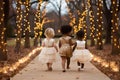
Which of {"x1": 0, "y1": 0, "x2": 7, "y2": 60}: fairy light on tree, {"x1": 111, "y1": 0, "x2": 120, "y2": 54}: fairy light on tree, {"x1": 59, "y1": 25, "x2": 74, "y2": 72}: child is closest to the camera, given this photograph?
{"x1": 59, "y1": 25, "x2": 74, "y2": 72}: child

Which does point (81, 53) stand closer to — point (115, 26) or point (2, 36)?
point (2, 36)

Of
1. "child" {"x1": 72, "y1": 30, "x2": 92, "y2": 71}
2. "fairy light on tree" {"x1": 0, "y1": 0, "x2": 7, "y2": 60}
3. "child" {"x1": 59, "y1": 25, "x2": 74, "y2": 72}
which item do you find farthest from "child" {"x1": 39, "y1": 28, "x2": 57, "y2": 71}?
"fairy light on tree" {"x1": 0, "y1": 0, "x2": 7, "y2": 60}

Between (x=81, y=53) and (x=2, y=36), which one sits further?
(x=2, y=36)

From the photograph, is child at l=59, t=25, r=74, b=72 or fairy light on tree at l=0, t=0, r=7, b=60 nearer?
child at l=59, t=25, r=74, b=72

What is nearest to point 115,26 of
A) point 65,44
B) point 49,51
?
point 65,44


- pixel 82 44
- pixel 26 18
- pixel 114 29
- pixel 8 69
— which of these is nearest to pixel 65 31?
pixel 82 44

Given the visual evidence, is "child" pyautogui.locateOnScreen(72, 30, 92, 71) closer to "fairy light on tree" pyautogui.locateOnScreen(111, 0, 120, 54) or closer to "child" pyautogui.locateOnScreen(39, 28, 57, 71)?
"child" pyautogui.locateOnScreen(39, 28, 57, 71)

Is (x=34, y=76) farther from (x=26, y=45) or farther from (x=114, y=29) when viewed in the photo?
(x=26, y=45)

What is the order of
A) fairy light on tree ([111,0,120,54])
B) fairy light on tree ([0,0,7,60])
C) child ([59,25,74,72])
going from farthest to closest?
1. fairy light on tree ([111,0,120,54])
2. fairy light on tree ([0,0,7,60])
3. child ([59,25,74,72])

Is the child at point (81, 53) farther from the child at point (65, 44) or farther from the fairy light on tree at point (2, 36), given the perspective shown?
the fairy light on tree at point (2, 36)

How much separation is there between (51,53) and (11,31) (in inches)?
2391

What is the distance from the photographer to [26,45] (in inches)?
1522

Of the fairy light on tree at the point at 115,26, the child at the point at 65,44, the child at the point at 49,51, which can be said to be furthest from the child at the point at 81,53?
the fairy light on tree at the point at 115,26

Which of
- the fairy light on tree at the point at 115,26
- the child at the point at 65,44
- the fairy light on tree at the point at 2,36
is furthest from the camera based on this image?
the fairy light on tree at the point at 115,26
